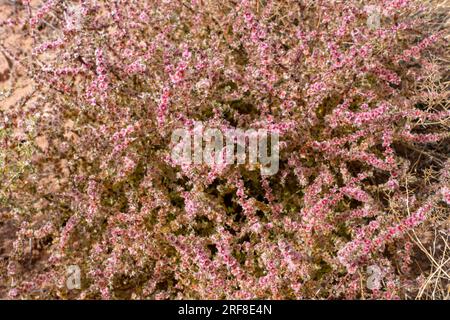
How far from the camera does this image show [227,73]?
10.6 ft

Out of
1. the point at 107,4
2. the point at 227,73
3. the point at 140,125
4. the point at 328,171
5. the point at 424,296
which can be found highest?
the point at 107,4

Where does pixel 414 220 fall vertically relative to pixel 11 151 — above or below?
below

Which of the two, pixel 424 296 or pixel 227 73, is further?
pixel 227 73

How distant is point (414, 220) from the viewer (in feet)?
8.82

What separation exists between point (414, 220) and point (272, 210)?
2.52 feet

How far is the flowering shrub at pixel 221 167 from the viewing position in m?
2.94

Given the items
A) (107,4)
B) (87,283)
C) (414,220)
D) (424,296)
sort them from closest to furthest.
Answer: (414,220) < (424,296) < (87,283) < (107,4)

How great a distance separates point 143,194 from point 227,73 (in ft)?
2.86

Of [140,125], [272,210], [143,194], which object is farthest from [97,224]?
[272,210]

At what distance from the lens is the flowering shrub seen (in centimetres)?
294

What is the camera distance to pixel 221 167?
301 centimetres

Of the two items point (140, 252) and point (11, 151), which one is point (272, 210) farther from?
point (11, 151)

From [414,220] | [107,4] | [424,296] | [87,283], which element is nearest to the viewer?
[414,220]

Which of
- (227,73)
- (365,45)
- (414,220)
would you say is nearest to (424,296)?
(414,220)
